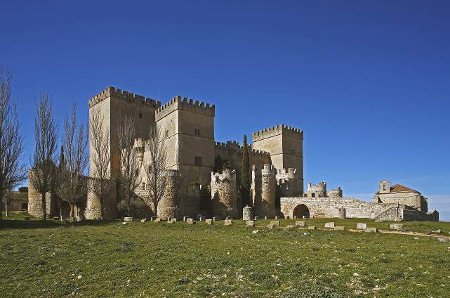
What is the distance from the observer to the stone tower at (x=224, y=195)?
52.0m

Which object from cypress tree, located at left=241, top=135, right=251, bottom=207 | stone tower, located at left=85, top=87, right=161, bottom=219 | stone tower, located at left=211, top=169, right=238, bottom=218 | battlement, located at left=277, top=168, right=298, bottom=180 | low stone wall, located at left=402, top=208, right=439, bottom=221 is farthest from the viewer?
battlement, located at left=277, top=168, right=298, bottom=180

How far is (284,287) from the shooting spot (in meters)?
14.0

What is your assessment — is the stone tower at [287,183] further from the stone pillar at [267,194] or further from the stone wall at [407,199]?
the stone wall at [407,199]

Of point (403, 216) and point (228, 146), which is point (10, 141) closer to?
point (228, 146)

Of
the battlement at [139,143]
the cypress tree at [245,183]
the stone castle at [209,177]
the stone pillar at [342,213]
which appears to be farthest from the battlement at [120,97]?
the stone pillar at [342,213]

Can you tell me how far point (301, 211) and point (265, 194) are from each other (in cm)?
591

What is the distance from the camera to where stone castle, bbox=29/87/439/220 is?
158 ft

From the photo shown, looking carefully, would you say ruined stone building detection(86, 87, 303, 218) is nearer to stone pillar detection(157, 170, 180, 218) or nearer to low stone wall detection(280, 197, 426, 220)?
stone pillar detection(157, 170, 180, 218)

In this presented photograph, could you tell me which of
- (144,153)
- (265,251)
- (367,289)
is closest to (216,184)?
(144,153)

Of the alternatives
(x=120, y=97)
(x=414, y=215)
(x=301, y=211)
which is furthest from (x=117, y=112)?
(x=414, y=215)

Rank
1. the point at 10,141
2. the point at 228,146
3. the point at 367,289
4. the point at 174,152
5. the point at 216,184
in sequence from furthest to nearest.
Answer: the point at 228,146, the point at 174,152, the point at 216,184, the point at 10,141, the point at 367,289

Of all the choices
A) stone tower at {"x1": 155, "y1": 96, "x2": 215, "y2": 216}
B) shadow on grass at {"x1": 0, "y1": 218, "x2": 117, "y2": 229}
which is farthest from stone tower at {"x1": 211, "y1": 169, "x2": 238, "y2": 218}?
shadow on grass at {"x1": 0, "y1": 218, "x2": 117, "y2": 229}

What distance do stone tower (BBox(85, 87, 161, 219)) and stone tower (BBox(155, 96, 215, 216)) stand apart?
4.11 m

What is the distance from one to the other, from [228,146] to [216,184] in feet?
48.5
